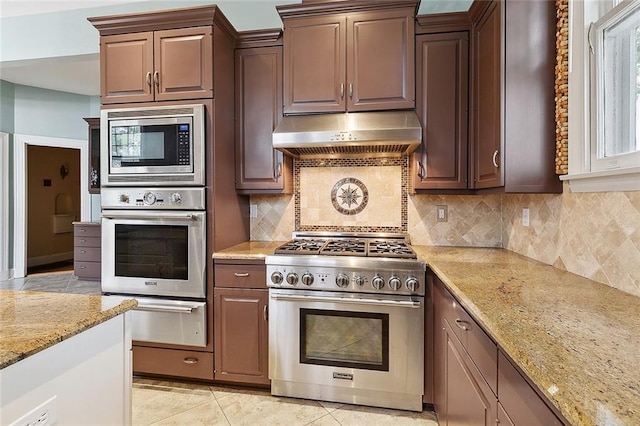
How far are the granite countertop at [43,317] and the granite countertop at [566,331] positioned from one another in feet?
3.71

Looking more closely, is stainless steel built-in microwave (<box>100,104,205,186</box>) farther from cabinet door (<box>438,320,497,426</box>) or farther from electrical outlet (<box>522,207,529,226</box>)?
electrical outlet (<box>522,207,529,226</box>)

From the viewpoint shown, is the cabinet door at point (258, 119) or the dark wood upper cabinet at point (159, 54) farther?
the cabinet door at point (258, 119)

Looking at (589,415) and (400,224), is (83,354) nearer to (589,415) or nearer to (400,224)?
(589,415)

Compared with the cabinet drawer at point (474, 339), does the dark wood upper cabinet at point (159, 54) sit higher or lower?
higher

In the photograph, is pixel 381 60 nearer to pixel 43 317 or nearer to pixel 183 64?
pixel 183 64

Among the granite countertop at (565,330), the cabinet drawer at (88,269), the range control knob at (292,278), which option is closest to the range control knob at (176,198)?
the range control knob at (292,278)

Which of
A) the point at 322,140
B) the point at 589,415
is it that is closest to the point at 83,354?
the point at 589,415

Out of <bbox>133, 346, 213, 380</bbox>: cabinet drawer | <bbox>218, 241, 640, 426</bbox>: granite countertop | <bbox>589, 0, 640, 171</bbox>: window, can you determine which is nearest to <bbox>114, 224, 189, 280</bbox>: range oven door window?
<bbox>133, 346, 213, 380</bbox>: cabinet drawer

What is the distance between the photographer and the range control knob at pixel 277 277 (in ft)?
6.90

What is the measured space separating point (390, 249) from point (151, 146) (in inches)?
69.3

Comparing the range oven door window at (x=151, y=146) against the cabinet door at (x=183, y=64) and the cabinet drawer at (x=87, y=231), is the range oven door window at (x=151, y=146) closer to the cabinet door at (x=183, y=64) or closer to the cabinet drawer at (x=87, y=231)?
the cabinet door at (x=183, y=64)

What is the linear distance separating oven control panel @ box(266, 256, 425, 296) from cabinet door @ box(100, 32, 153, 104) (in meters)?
1.50

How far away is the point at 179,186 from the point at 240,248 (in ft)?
1.98

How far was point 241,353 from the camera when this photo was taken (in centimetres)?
221
